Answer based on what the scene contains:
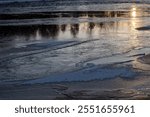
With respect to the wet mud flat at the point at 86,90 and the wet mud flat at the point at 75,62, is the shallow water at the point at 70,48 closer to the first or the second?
the wet mud flat at the point at 75,62

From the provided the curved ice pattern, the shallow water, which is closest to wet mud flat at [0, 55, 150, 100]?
the curved ice pattern

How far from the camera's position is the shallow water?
548 inches

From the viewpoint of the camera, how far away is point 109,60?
623 inches

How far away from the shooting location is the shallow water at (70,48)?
548 inches

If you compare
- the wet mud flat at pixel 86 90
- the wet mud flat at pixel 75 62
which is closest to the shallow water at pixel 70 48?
the wet mud flat at pixel 75 62

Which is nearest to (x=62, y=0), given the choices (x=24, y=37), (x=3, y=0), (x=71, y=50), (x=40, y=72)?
(x=3, y=0)

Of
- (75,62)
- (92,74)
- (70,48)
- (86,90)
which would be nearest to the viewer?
(86,90)

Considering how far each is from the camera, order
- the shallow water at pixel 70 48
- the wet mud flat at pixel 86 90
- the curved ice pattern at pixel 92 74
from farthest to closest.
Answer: the shallow water at pixel 70 48, the curved ice pattern at pixel 92 74, the wet mud flat at pixel 86 90

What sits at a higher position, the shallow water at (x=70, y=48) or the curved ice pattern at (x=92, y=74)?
the curved ice pattern at (x=92, y=74)

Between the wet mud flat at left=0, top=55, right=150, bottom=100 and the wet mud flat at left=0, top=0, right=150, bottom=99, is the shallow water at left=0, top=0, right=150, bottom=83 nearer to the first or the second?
the wet mud flat at left=0, top=0, right=150, bottom=99

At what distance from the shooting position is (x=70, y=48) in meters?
18.9

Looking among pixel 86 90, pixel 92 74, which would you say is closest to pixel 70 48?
pixel 92 74

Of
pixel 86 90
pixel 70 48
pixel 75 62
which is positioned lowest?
pixel 70 48

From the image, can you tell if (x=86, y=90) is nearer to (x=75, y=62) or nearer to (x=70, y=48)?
(x=75, y=62)
